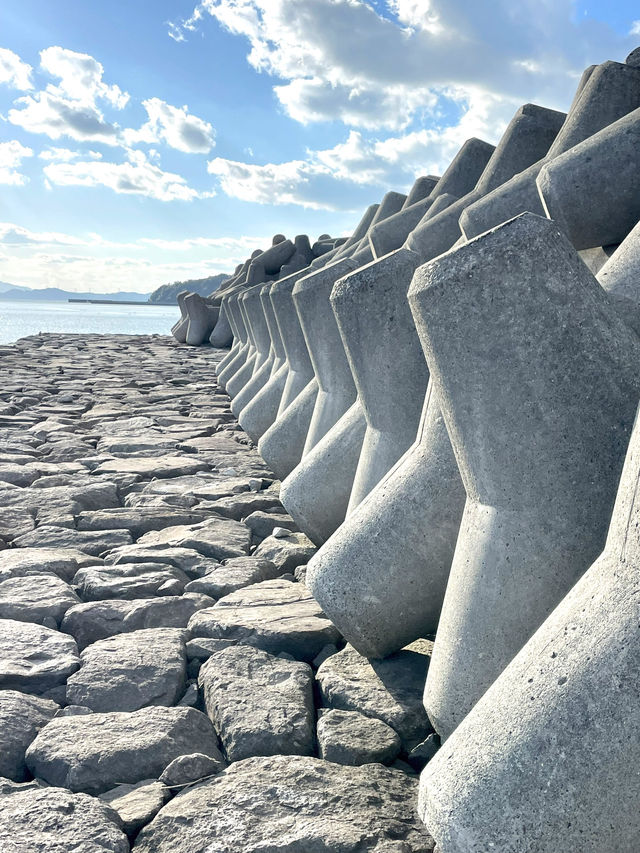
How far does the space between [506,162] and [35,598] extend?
2.58 m

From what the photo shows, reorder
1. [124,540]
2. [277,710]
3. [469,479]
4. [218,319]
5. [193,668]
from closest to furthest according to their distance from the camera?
[469,479] < [277,710] < [193,668] < [124,540] < [218,319]

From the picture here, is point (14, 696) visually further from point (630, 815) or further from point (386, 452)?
point (630, 815)

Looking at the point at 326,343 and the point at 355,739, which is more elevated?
the point at 326,343

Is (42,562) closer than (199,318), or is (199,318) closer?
(42,562)

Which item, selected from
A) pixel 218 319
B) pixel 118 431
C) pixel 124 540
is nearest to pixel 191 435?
pixel 118 431

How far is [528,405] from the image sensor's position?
1667mm

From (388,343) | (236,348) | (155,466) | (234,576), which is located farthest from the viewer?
(236,348)

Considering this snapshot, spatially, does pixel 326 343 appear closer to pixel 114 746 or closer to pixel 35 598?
pixel 35 598

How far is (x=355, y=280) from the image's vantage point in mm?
2787

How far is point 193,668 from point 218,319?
1340 cm

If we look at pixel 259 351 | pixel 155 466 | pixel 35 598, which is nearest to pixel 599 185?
pixel 35 598

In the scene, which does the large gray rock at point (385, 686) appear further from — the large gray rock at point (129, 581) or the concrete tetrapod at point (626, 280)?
the concrete tetrapod at point (626, 280)

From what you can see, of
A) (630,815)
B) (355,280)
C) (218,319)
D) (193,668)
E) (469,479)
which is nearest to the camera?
(630,815)

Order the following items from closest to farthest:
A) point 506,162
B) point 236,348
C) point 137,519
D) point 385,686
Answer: point 385,686 < point 506,162 < point 137,519 < point 236,348
